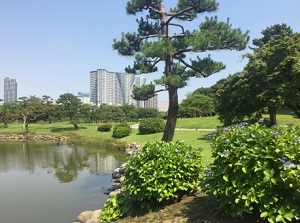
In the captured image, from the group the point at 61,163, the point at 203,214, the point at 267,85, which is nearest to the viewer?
the point at 203,214

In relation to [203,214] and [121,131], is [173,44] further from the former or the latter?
[121,131]

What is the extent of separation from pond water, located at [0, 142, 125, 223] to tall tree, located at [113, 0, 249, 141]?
364 cm

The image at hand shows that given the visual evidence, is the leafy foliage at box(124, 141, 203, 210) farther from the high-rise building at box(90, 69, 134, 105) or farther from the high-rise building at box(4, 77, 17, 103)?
the high-rise building at box(4, 77, 17, 103)

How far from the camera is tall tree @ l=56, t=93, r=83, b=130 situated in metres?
33.7

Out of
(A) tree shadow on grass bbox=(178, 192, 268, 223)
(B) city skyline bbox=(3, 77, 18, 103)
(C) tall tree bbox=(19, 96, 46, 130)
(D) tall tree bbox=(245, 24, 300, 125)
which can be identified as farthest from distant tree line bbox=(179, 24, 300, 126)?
(B) city skyline bbox=(3, 77, 18, 103)

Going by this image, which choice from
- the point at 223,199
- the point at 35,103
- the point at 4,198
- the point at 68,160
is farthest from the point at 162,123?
the point at 35,103

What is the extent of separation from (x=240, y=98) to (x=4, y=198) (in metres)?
11.7

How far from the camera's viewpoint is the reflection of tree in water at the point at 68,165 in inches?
521

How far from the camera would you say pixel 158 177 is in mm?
5062

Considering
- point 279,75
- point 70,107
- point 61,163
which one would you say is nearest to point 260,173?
point 279,75

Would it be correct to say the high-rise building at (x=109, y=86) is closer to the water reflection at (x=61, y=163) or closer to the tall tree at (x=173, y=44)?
the water reflection at (x=61, y=163)

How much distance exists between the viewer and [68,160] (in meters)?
17.7

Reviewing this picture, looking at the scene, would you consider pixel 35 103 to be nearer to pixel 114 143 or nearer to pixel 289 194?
pixel 114 143

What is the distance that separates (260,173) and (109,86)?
422 feet
